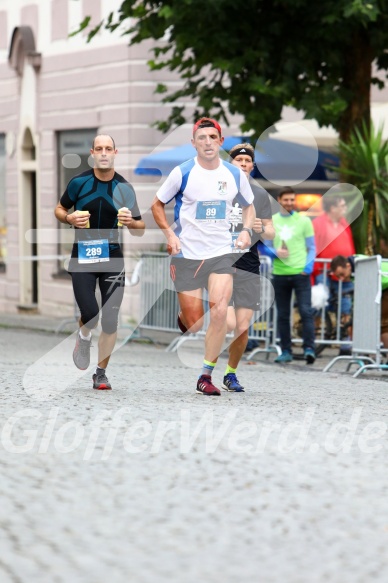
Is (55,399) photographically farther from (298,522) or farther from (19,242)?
(19,242)

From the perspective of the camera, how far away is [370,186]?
16.6 meters

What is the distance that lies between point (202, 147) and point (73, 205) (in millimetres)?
952

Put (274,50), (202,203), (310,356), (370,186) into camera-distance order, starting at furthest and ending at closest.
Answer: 1. (274,50)
2. (370,186)
3. (310,356)
4. (202,203)

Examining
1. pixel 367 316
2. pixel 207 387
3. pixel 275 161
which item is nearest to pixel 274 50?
pixel 275 161


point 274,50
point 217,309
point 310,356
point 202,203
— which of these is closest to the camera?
point 202,203

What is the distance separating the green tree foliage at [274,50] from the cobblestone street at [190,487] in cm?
699

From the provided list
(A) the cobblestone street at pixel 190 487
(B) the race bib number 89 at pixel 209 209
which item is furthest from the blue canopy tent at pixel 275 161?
(B) the race bib number 89 at pixel 209 209

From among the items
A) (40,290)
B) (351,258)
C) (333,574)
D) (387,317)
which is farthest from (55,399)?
(40,290)

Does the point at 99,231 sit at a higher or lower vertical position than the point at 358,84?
lower

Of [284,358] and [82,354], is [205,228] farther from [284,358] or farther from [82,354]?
[284,358]

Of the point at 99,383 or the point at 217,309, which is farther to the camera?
the point at 99,383

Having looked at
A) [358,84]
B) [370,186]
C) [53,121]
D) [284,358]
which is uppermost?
[358,84]

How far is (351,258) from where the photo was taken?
15.3m

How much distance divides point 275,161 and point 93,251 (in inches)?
376
